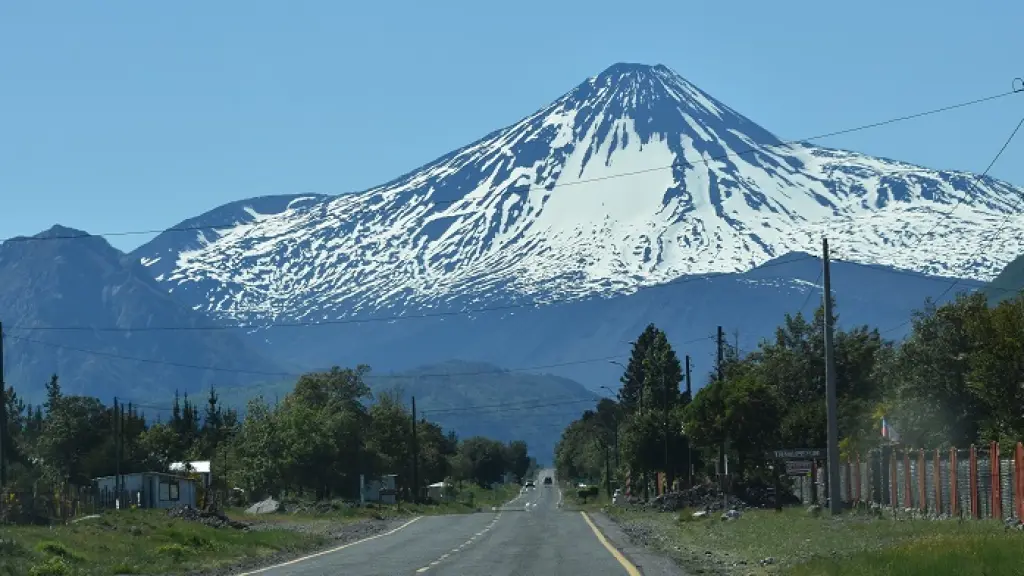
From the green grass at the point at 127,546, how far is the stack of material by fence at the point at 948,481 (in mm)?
19380

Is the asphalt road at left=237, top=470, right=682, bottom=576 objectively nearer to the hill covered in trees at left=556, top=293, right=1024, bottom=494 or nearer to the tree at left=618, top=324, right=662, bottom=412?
the hill covered in trees at left=556, top=293, right=1024, bottom=494

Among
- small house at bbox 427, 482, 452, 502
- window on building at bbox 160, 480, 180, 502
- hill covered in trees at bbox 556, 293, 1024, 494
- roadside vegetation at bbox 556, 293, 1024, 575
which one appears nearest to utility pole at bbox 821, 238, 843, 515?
roadside vegetation at bbox 556, 293, 1024, 575

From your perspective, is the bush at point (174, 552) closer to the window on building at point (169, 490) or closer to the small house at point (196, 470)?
the window on building at point (169, 490)

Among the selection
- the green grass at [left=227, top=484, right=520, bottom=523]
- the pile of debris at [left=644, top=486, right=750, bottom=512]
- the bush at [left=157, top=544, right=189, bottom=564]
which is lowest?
the green grass at [left=227, top=484, right=520, bottom=523]

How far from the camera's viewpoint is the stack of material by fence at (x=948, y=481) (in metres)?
41.1

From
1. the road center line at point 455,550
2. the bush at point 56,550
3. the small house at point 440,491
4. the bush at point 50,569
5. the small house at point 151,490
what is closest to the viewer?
the bush at point 50,569

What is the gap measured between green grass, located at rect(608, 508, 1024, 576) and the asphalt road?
1493mm

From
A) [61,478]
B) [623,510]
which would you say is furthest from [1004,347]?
[61,478]

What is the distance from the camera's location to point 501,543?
48906 mm

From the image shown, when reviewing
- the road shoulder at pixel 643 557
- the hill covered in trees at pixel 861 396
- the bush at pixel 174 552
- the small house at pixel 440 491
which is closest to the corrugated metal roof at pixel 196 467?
the hill covered in trees at pixel 861 396

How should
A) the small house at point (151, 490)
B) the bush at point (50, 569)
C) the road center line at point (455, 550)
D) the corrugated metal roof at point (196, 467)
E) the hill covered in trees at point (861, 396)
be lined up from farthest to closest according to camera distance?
the corrugated metal roof at point (196, 467) < the small house at point (151, 490) < the hill covered in trees at point (861, 396) < the road center line at point (455, 550) < the bush at point (50, 569)

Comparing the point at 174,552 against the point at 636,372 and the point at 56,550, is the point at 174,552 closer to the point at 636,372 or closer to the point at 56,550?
the point at 56,550

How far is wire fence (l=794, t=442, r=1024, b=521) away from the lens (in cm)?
4119

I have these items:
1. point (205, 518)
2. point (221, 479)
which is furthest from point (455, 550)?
point (221, 479)
